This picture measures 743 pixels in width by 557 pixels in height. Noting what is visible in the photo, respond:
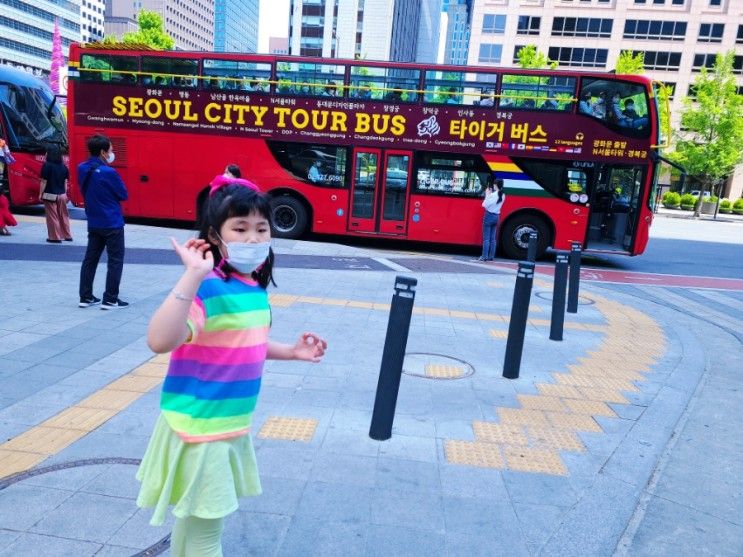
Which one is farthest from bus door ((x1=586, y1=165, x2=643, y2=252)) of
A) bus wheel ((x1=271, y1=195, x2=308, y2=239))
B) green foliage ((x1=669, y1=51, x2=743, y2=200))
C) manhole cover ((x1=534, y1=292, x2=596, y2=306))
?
green foliage ((x1=669, y1=51, x2=743, y2=200))

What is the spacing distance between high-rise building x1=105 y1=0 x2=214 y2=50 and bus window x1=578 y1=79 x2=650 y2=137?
14386cm

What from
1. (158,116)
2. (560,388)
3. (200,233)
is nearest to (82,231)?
(158,116)

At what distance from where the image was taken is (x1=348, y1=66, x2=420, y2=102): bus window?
13.0 m

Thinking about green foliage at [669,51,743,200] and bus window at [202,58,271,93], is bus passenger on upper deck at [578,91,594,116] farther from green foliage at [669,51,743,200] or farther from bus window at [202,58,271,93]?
green foliage at [669,51,743,200]

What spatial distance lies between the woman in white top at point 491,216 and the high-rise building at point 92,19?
470 feet

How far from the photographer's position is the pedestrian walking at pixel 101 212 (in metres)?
6.22

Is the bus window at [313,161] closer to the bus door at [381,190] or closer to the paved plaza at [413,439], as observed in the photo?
the bus door at [381,190]

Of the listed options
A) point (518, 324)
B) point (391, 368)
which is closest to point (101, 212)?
point (391, 368)

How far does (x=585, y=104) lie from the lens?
12.6m

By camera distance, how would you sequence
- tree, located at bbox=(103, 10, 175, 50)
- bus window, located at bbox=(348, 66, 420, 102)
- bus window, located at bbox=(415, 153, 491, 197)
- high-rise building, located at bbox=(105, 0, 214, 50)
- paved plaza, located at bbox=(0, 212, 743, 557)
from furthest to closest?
high-rise building, located at bbox=(105, 0, 214, 50)
tree, located at bbox=(103, 10, 175, 50)
bus window, located at bbox=(415, 153, 491, 197)
bus window, located at bbox=(348, 66, 420, 102)
paved plaza, located at bbox=(0, 212, 743, 557)

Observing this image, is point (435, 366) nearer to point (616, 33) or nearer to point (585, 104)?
point (585, 104)

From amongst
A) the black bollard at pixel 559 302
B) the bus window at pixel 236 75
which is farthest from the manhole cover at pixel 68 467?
the bus window at pixel 236 75

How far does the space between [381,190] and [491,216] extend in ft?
8.63

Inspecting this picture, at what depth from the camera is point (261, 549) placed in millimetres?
2680
